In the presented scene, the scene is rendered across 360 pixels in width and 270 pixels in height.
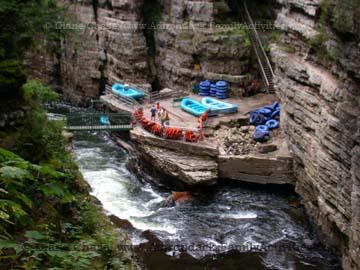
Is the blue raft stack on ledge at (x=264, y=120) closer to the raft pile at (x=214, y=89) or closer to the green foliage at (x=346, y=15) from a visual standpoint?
the raft pile at (x=214, y=89)

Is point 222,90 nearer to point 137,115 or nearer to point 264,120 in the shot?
point 264,120

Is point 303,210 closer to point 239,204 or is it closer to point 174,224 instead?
point 239,204

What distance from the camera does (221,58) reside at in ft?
102

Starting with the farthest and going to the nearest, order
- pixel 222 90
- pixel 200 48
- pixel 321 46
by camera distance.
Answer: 1. pixel 200 48
2. pixel 222 90
3. pixel 321 46

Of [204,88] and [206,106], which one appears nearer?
[206,106]

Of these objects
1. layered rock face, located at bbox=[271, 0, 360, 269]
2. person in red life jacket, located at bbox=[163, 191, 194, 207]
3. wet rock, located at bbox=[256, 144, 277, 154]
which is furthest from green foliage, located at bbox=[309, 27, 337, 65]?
person in red life jacket, located at bbox=[163, 191, 194, 207]

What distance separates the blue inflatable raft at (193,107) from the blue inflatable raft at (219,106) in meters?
0.37

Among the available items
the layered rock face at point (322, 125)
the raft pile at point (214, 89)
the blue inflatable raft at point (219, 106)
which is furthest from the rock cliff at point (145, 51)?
the layered rock face at point (322, 125)

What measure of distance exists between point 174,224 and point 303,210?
17.2 ft

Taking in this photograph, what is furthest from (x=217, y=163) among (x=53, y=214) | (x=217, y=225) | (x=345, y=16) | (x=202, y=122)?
(x=53, y=214)

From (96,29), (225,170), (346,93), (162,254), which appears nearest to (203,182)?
Answer: (225,170)

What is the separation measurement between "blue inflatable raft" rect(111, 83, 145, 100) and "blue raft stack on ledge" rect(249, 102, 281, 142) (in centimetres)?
726

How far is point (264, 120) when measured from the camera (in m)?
25.9

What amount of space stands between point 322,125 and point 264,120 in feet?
28.7
